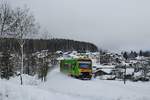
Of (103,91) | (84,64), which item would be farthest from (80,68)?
(103,91)

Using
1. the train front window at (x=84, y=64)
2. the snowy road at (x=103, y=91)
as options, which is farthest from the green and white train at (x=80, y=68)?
the snowy road at (x=103, y=91)

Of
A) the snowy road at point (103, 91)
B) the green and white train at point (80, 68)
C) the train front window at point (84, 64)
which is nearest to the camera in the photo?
the snowy road at point (103, 91)

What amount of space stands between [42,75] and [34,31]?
1239 cm

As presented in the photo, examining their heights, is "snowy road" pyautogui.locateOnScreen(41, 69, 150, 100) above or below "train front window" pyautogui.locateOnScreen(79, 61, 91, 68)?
below

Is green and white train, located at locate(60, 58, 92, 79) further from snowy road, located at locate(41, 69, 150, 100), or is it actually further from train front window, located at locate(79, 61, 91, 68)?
snowy road, located at locate(41, 69, 150, 100)

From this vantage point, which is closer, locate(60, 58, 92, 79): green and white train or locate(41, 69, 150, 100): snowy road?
locate(41, 69, 150, 100): snowy road

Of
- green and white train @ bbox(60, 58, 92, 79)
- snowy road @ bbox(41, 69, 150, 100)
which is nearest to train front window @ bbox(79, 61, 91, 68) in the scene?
green and white train @ bbox(60, 58, 92, 79)

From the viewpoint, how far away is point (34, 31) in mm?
44250

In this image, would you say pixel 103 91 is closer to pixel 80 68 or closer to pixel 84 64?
pixel 80 68

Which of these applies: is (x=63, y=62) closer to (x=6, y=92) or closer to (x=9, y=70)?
(x=9, y=70)

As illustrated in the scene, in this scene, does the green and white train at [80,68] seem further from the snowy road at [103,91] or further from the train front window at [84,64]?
the snowy road at [103,91]

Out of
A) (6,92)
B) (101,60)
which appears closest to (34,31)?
(6,92)

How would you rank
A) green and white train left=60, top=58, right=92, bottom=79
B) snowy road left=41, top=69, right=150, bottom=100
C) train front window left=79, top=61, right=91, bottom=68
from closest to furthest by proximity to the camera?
snowy road left=41, top=69, right=150, bottom=100
green and white train left=60, top=58, right=92, bottom=79
train front window left=79, top=61, right=91, bottom=68

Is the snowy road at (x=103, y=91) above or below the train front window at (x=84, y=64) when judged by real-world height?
below
